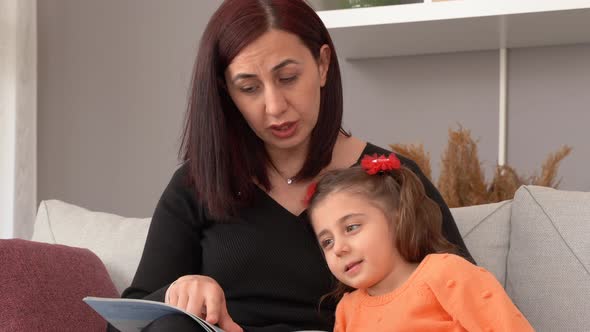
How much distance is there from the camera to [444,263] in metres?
1.47

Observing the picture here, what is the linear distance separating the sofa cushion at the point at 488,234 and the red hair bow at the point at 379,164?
41 centimetres

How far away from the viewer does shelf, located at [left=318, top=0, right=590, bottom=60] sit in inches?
91.2

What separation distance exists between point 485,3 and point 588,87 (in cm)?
52

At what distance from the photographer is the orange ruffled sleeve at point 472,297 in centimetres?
138

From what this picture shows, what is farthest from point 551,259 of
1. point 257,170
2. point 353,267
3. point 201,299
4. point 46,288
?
point 46,288

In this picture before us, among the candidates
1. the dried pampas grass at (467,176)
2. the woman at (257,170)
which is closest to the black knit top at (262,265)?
the woman at (257,170)

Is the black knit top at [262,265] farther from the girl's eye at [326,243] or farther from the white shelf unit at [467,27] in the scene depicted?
the white shelf unit at [467,27]

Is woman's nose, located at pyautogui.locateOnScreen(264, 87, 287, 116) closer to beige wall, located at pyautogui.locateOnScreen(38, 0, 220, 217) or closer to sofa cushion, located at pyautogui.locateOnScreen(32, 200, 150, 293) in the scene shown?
sofa cushion, located at pyautogui.locateOnScreen(32, 200, 150, 293)

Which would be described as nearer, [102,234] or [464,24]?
[102,234]

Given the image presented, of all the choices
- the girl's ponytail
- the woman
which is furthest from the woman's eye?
the girl's ponytail

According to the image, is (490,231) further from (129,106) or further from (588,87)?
(129,106)

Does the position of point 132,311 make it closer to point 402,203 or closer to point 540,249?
point 402,203

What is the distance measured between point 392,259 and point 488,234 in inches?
Answer: 19.8

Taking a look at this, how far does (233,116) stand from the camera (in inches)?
73.2
